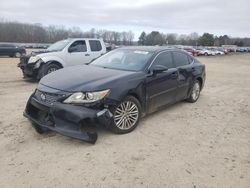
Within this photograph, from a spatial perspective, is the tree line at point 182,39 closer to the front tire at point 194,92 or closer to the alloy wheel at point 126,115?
the front tire at point 194,92

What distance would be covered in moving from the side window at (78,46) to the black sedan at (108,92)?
4.55 metres

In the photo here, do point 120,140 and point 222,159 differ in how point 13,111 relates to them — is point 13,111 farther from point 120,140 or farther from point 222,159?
point 222,159

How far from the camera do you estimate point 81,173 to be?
11.5 ft

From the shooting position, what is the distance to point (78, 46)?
10.8 metres

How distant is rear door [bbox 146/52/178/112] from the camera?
17.7ft

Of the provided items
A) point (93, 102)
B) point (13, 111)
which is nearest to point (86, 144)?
point (93, 102)

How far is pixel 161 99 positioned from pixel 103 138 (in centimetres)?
172

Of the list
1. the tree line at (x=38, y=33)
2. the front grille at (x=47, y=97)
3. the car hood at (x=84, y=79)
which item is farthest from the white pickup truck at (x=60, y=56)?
the tree line at (x=38, y=33)

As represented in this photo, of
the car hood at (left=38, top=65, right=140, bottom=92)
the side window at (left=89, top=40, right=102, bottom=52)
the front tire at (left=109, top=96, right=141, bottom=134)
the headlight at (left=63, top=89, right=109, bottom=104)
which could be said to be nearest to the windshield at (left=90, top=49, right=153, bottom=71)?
the car hood at (left=38, top=65, right=140, bottom=92)

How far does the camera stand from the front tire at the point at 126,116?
470 centimetres

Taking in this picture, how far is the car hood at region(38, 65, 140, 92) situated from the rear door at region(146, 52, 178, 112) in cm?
49

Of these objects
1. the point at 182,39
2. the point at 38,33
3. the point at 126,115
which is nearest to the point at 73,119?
the point at 126,115

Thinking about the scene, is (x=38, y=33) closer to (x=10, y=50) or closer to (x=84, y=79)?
(x=10, y=50)

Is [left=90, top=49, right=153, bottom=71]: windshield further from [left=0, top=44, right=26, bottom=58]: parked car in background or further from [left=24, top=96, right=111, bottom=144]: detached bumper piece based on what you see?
[left=0, top=44, right=26, bottom=58]: parked car in background
